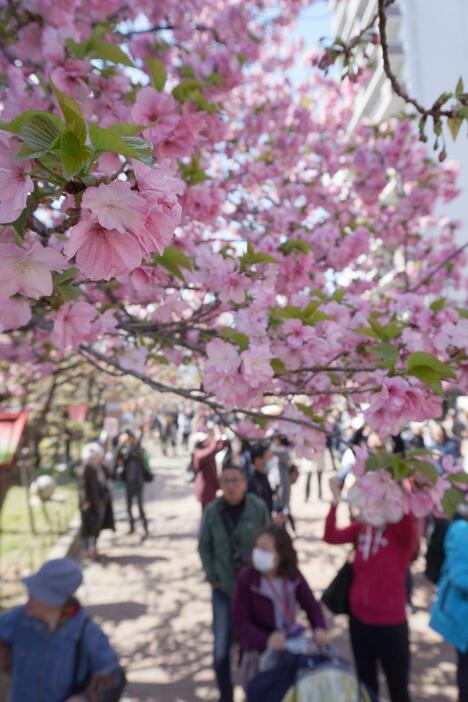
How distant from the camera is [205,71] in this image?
12.2ft

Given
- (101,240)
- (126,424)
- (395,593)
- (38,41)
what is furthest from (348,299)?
(126,424)

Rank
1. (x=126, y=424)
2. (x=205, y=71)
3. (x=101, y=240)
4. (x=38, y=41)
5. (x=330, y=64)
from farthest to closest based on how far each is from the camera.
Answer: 1. (x=126, y=424)
2. (x=205, y=71)
3. (x=38, y=41)
4. (x=330, y=64)
5. (x=101, y=240)

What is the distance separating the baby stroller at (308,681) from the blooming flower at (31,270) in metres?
2.47

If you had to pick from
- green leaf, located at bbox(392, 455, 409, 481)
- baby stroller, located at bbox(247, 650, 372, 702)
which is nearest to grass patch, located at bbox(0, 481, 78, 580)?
baby stroller, located at bbox(247, 650, 372, 702)

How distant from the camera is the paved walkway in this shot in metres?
4.32

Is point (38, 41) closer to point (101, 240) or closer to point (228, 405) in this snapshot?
point (228, 405)

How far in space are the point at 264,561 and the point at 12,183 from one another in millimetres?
2880

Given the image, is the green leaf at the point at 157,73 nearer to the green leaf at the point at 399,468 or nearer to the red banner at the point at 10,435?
the green leaf at the point at 399,468

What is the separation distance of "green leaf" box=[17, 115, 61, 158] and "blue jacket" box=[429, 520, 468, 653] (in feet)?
10.0

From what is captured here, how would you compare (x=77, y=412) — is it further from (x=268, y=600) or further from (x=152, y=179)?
(x=152, y=179)

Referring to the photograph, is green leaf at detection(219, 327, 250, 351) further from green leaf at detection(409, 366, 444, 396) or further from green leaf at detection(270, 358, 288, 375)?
green leaf at detection(409, 366, 444, 396)

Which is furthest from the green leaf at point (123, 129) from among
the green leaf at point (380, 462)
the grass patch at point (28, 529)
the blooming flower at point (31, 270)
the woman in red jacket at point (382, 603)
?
the grass patch at point (28, 529)

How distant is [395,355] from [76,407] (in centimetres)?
1108

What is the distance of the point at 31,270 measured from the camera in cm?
92
